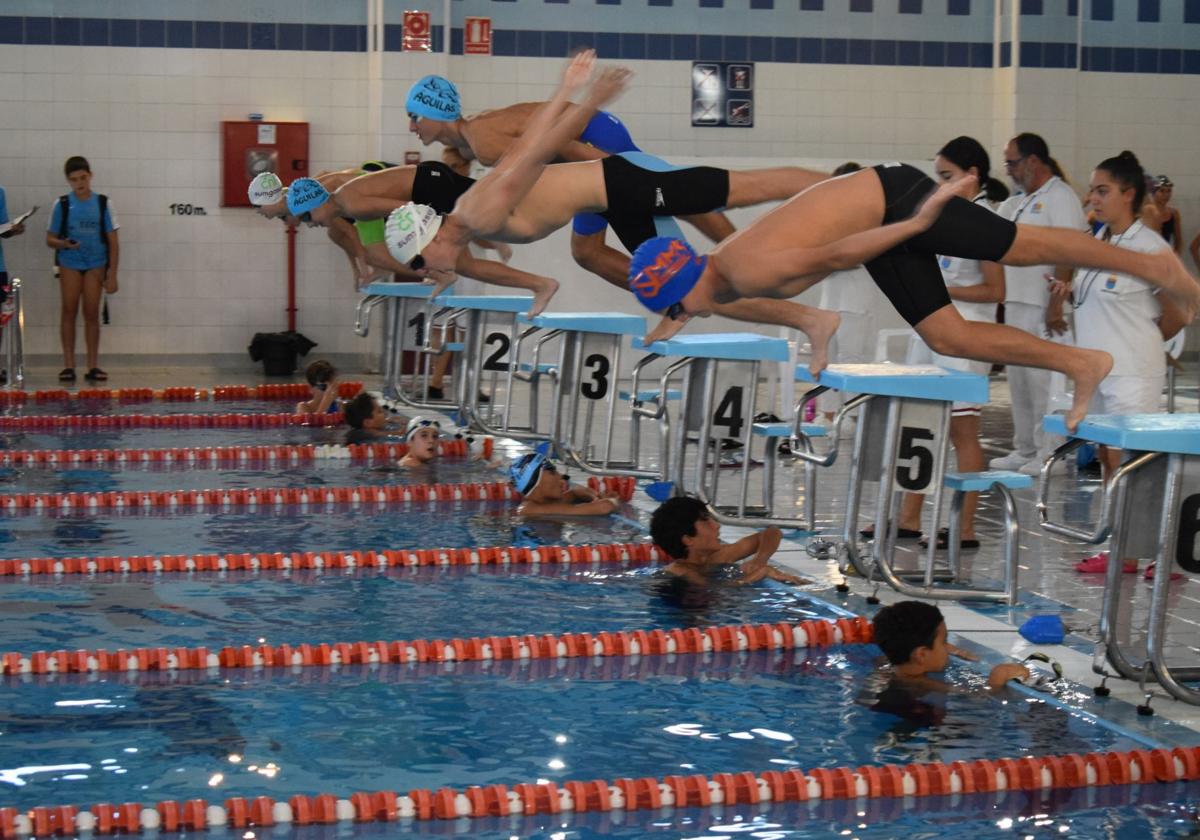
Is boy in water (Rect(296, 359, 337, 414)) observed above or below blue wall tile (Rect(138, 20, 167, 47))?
below

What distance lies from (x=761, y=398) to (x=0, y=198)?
7.00 meters

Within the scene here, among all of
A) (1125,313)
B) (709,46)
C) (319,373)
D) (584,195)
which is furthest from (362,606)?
(709,46)

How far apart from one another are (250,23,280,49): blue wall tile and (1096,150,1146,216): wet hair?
1109 centimetres

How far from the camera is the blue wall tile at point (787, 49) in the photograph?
16.0 m

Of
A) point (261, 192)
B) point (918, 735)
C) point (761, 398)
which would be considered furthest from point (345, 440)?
point (918, 735)

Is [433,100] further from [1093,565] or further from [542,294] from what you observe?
[1093,565]

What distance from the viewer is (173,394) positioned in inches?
523

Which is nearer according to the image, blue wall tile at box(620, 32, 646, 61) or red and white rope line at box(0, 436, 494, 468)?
red and white rope line at box(0, 436, 494, 468)

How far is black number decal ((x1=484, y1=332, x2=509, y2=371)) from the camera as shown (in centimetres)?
1083

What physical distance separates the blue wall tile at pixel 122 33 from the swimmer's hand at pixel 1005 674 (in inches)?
513

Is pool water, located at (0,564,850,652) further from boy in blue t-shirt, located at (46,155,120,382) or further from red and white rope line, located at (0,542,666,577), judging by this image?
boy in blue t-shirt, located at (46,155,120,382)

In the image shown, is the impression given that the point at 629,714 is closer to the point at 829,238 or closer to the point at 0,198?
the point at 829,238

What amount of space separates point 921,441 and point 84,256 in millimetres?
10821

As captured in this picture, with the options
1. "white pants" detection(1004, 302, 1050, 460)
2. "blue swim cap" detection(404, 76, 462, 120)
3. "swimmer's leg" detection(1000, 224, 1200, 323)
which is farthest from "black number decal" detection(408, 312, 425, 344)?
"swimmer's leg" detection(1000, 224, 1200, 323)
